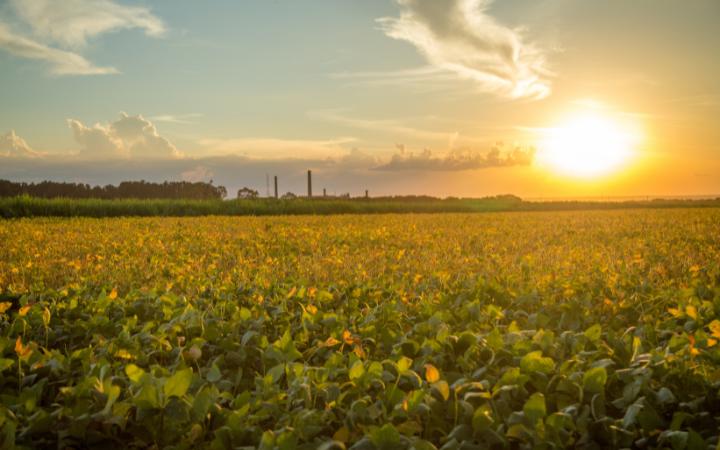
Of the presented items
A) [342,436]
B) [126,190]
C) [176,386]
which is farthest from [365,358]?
[126,190]

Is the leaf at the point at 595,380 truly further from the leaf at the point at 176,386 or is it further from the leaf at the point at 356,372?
the leaf at the point at 176,386

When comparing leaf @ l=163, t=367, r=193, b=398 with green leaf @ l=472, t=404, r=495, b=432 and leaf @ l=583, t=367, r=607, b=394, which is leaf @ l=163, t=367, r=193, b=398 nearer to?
green leaf @ l=472, t=404, r=495, b=432

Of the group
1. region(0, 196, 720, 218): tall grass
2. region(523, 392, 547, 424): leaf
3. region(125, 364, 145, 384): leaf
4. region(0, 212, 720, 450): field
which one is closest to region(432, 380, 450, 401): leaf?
region(0, 212, 720, 450): field

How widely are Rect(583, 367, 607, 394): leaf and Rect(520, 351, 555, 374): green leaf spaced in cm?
23

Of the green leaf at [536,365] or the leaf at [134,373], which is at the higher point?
the leaf at [134,373]

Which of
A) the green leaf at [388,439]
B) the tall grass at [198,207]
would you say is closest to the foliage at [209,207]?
the tall grass at [198,207]

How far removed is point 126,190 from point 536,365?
1668 inches

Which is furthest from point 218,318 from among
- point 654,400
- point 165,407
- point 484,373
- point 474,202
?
point 474,202

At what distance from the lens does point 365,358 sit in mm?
3688

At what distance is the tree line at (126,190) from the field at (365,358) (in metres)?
30.9

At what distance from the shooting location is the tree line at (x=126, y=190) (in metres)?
34.7

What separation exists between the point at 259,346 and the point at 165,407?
1208 mm

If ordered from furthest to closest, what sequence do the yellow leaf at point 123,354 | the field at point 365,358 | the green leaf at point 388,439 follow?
1. the yellow leaf at point 123,354
2. the field at point 365,358
3. the green leaf at point 388,439

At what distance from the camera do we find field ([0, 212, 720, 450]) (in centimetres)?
264
